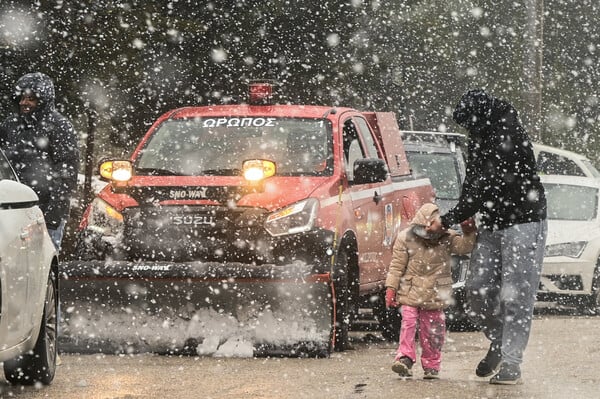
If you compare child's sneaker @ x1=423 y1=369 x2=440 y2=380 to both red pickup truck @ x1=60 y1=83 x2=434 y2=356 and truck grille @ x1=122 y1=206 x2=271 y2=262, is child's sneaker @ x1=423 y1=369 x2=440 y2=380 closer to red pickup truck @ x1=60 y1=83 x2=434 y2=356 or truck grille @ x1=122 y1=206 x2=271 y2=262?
red pickup truck @ x1=60 y1=83 x2=434 y2=356

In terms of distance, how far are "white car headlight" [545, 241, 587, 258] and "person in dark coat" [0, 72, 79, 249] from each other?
8312 millimetres

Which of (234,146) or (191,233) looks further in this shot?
(234,146)

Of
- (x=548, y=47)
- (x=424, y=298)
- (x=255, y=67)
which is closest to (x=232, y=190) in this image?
(x=424, y=298)

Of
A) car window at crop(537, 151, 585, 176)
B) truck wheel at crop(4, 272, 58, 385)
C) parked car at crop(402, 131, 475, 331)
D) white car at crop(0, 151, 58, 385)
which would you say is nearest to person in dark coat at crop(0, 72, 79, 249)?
white car at crop(0, 151, 58, 385)

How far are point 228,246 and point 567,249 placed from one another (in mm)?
7458

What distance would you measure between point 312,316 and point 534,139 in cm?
1585

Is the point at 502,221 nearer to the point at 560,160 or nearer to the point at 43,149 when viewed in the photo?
the point at 43,149

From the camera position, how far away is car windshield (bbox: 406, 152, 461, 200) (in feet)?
49.8

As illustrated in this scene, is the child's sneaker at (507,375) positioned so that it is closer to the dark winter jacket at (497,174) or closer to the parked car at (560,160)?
the dark winter jacket at (497,174)

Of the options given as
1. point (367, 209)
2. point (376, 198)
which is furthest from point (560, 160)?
point (367, 209)

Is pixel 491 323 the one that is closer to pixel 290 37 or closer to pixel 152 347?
pixel 152 347

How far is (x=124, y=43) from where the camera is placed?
16.9 meters

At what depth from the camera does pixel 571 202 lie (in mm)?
17391

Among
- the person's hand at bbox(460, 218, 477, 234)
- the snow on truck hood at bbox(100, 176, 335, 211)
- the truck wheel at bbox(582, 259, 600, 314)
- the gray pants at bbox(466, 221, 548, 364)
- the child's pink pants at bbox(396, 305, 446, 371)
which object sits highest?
the snow on truck hood at bbox(100, 176, 335, 211)
